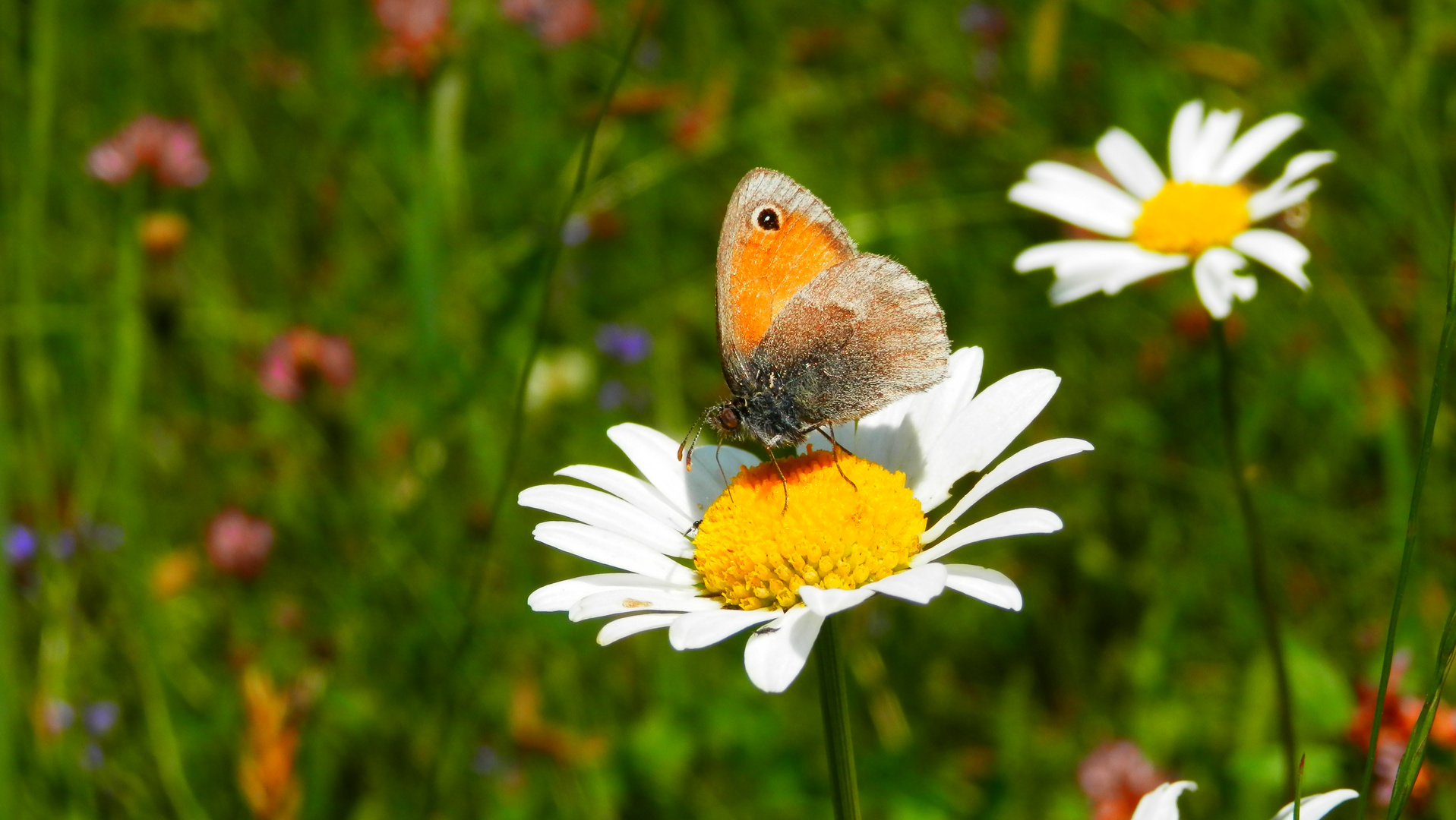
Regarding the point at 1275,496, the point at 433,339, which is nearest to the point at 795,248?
the point at 433,339

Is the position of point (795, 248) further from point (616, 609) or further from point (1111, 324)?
point (1111, 324)

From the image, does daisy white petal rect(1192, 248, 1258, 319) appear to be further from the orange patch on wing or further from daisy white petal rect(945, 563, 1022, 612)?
daisy white petal rect(945, 563, 1022, 612)

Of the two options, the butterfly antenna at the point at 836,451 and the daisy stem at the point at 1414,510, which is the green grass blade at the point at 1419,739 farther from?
the butterfly antenna at the point at 836,451

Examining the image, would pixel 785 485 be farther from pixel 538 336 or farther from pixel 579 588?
pixel 538 336

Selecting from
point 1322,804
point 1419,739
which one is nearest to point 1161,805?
point 1322,804

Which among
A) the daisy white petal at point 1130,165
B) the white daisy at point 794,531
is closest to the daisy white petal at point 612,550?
the white daisy at point 794,531
